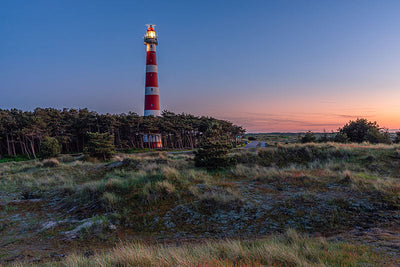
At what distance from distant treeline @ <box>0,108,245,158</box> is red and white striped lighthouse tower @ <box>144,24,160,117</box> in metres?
2.57

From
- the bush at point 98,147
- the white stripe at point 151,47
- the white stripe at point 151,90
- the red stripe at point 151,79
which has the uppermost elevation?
the white stripe at point 151,47

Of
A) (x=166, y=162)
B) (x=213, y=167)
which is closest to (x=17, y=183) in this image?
(x=166, y=162)

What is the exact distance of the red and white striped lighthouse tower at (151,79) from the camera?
144 ft

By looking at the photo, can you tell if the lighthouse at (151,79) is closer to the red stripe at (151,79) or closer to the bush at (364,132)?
the red stripe at (151,79)

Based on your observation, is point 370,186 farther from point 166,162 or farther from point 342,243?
point 166,162

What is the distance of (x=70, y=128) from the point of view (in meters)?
43.8

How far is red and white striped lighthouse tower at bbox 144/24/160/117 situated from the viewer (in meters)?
43.8

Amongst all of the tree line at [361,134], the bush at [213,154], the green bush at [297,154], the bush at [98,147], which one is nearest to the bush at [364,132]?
the tree line at [361,134]

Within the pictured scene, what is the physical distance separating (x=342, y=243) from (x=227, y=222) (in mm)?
3165

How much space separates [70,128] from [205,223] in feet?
148

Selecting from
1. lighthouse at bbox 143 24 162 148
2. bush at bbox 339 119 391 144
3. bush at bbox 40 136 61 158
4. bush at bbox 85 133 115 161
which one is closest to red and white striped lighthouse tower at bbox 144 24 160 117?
lighthouse at bbox 143 24 162 148

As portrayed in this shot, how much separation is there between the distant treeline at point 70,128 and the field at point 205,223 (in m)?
28.9

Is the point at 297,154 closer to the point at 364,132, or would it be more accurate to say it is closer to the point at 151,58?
the point at 364,132

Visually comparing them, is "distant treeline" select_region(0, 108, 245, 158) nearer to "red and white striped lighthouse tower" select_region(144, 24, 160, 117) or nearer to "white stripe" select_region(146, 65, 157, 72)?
"red and white striped lighthouse tower" select_region(144, 24, 160, 117)
